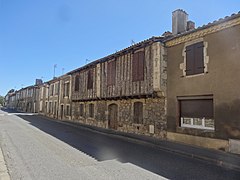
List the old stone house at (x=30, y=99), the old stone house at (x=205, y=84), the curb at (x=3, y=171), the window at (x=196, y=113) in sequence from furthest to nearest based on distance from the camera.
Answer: the old stone house at (x=30, y=99) → the window at (x=196, y=113) → the old stone house at (x=205, y=84) → the curb at (x=3, y=171)

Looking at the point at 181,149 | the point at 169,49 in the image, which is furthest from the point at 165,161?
the point at 169,49

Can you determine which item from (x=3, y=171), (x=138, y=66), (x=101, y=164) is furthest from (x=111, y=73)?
(x=3, y=171)

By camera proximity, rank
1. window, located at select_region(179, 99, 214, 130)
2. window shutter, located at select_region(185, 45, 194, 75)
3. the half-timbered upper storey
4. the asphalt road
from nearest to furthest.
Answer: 1. the asphalt road
2. window, located at select_region(179, 99, 214, 130)
3. window shutter, located at select_region(185, 45, 194, 75)
4. the half-timbered upper storey

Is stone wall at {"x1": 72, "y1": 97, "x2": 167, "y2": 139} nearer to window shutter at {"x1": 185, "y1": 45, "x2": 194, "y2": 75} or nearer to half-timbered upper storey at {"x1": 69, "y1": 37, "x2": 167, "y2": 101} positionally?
half-timbered upper storey at {"x1": 69, "y1": 37, "x2": 167, "y2": 101}

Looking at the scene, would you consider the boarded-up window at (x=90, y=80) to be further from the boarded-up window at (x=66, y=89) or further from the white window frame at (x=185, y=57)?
the white window frame at (x=185, y=57)

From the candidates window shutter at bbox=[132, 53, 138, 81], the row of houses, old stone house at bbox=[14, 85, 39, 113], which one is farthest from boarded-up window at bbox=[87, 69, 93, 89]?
old stone house at bbox=[14, 85, 39, 113]

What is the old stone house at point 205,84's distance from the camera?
8438 mm

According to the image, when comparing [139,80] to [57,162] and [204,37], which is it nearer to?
[204,37]

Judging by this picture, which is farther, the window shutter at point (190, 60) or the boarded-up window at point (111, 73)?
the boarded-up window at point (111, 73)

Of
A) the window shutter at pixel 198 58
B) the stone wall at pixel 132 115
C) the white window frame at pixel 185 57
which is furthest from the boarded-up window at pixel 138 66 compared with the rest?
the window shutter at pixel 198 58

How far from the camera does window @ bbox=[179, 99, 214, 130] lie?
30.6 feet

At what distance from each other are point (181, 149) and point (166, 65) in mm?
4706

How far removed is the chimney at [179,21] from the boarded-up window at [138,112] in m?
4.71

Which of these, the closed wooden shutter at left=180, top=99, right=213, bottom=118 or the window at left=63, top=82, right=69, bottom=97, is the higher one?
the window at left=63, top=82, right=69, bottom=97
